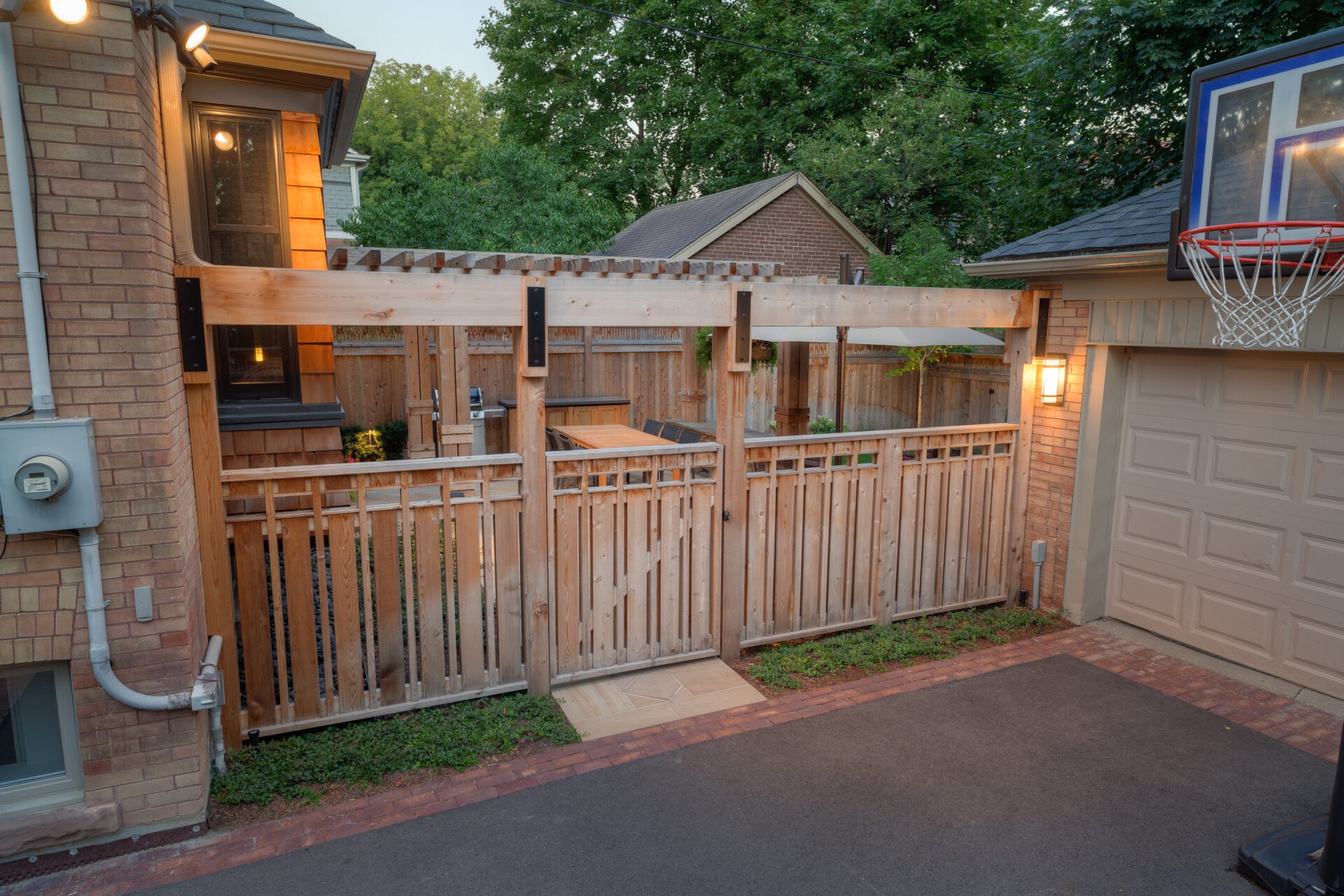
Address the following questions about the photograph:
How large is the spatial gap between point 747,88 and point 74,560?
22.1 metres

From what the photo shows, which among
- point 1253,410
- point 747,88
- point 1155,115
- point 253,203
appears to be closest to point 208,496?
point 253,203

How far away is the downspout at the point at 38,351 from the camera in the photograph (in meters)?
3.11

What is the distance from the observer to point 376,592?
4617 mm

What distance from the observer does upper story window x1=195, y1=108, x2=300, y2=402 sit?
18.9 feet

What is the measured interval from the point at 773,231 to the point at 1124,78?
721 cm

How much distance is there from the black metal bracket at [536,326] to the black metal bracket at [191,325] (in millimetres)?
1663

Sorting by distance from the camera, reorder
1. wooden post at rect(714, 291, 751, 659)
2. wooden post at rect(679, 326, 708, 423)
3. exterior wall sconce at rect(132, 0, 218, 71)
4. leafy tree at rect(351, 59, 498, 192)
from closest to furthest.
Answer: exterior wall sconce at rect(132, 0, 218, 71)
wooden post at rect(714, 291, 751, 659)
wooden post at rect(679, 326, 708, 423)
leafy tree at rect(351, 59, 498, 192)

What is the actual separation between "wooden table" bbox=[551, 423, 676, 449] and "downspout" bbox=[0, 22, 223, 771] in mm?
5142

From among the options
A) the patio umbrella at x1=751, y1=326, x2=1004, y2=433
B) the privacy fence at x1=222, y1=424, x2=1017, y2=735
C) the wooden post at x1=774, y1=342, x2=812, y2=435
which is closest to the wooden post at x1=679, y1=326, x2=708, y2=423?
the wooden post at x1=774, y1=342, x2=812, y2=435

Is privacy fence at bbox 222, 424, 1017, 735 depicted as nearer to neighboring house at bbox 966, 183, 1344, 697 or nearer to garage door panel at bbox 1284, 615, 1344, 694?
neighboring house at bbox 966, 183, 1344, 697

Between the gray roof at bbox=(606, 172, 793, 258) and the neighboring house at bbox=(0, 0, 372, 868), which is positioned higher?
the gray roof at bbox=(606, 172, 793, 258)

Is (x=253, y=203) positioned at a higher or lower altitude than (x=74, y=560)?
higher

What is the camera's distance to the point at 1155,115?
10.6m

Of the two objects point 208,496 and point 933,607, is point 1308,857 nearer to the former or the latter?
point 933,607
